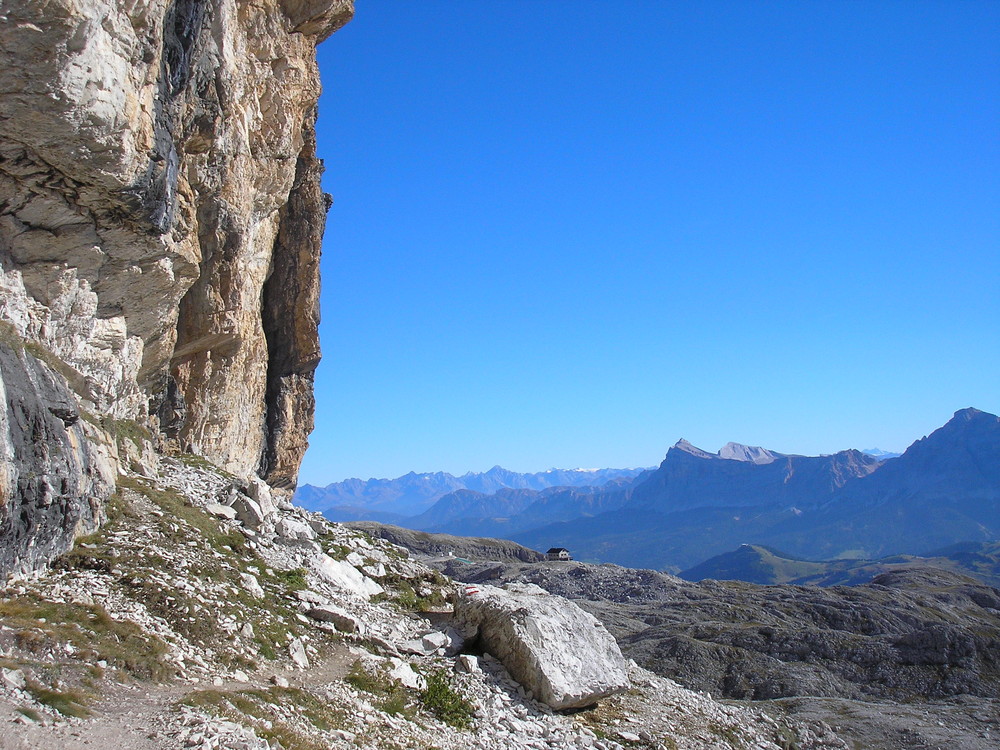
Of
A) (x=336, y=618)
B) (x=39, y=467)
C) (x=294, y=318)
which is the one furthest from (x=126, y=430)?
(x=294, y=318)

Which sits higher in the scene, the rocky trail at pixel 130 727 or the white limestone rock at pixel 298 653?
the rocky trail at pixel 130 727

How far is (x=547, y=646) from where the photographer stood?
20.1 m

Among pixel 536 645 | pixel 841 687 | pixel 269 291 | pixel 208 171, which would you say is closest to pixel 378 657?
pixel 536 645

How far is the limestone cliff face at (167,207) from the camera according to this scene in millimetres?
16797

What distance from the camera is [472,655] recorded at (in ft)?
66.3

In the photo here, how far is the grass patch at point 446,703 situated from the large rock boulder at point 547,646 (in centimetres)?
250

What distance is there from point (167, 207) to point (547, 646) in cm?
1862

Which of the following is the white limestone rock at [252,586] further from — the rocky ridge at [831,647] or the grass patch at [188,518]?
the rocky ridge at [831,647]

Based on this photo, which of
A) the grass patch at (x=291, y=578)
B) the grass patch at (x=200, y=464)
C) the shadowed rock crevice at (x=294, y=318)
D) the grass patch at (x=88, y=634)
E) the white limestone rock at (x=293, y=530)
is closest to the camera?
the grass patch at (x=88, y=634)

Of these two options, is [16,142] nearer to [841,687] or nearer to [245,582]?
[245,582]

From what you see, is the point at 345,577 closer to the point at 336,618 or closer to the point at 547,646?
the point at 336,618

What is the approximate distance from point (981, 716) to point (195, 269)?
1873 inches

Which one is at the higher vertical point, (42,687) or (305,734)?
(42,687)

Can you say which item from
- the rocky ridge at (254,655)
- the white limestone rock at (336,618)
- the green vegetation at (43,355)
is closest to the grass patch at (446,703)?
the rocky ridge at (254,655)
